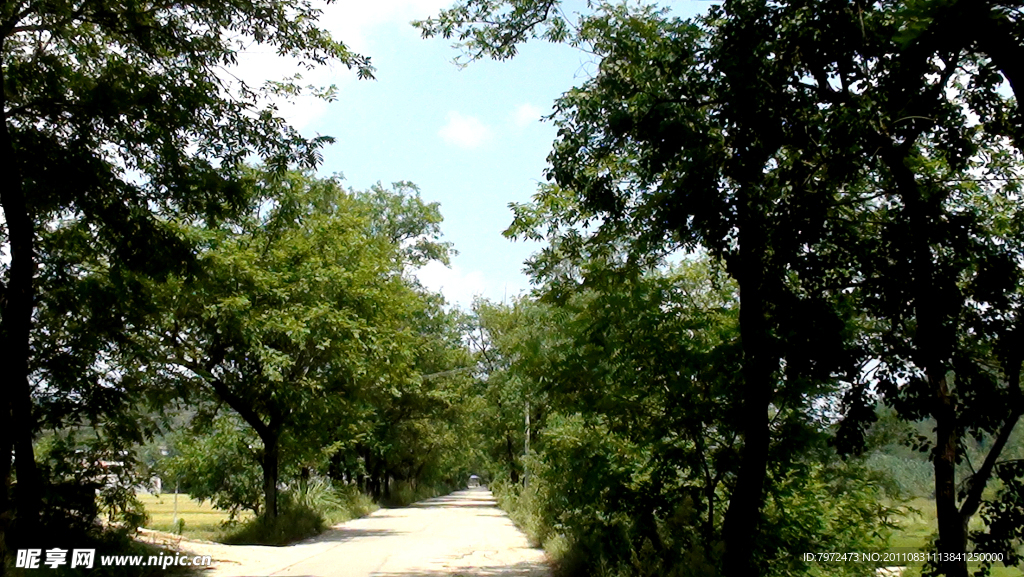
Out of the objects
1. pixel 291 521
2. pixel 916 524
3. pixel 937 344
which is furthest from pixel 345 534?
pixel 937 344

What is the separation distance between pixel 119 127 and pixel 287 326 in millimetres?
8609

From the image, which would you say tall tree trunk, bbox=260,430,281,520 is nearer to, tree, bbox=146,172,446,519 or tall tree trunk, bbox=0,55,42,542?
tree, bbox=146,172,446,519

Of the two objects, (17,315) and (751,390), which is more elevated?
(17,315)

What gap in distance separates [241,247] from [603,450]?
477 inches

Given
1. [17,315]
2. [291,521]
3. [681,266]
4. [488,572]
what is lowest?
[488,572]

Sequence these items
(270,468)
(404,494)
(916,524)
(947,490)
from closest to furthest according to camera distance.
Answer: (947,490) → (916,524) → (270,468) → (404,494)

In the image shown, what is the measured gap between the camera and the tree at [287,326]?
57.6 feet

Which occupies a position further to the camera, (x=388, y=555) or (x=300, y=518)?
(x=300, y=518)

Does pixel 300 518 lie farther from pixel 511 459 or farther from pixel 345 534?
pixel 511 459

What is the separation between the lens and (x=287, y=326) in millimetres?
17859

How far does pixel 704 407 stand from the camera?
9.96m

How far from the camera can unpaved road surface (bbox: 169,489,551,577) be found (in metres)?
13.9

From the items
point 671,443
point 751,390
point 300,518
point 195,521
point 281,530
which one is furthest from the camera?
point 195,521

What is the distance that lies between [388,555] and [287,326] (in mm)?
5648
